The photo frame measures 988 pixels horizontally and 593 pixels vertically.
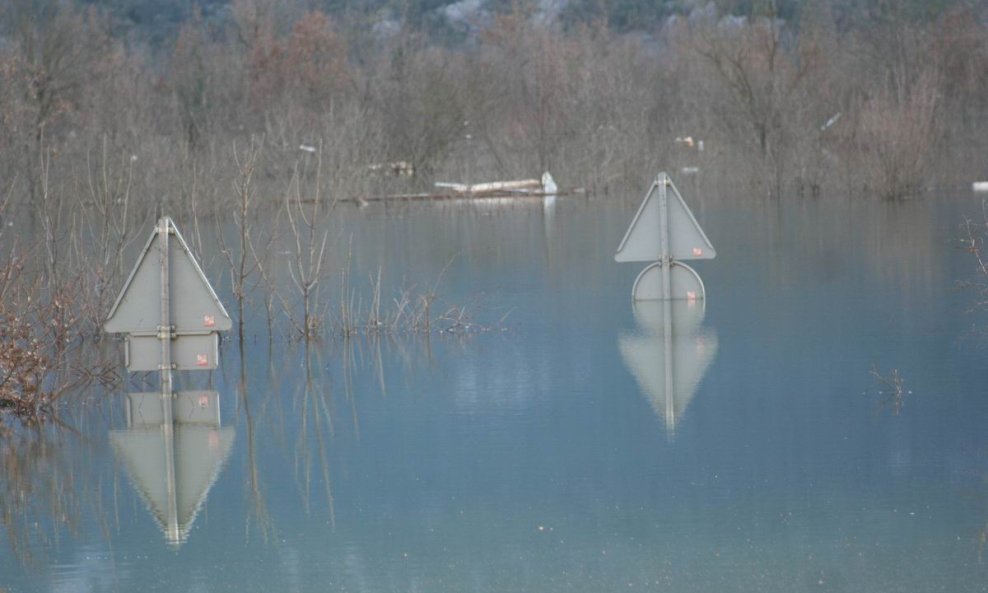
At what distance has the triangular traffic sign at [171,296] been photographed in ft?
41.3

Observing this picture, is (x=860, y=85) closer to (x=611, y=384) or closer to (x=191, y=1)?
(x=611, y=384)

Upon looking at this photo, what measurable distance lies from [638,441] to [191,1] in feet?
479

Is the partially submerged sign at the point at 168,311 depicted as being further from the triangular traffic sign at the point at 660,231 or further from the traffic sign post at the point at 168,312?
the triangular traffic sign at the point at 660,231

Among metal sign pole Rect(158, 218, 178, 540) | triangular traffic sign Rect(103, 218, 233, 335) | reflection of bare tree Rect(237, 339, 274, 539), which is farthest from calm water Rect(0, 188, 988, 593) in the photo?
triangular traffic sign Rect(103, 218, 233, 335)

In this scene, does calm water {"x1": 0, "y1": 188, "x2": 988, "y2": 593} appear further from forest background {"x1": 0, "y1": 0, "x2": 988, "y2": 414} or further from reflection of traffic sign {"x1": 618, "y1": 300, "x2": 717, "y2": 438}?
forest background {"x1": 0, "y1": 0, "x2": 988, "y2": 414}

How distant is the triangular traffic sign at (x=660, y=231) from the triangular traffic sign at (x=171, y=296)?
5.55 m

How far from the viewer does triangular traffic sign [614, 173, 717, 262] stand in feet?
56.0

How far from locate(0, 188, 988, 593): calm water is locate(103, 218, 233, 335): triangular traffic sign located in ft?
2.46

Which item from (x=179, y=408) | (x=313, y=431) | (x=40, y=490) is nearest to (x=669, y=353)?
(x=313, y=431)

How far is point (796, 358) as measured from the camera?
14.8 meters

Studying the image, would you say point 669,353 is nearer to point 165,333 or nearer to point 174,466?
point 165,333

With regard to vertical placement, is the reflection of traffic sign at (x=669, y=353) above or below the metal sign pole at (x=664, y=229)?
below

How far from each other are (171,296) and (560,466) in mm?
3899

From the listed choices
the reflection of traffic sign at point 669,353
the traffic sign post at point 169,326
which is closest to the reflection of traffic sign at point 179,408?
the traffic sign post at point 169,326
